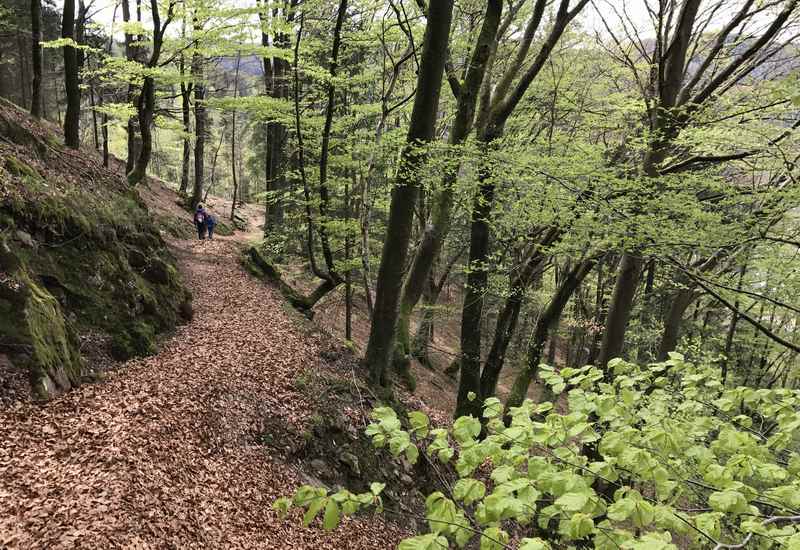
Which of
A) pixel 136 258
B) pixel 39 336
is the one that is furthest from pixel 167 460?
pixel 136 258

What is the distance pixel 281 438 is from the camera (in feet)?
21.7

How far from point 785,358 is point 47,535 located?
24025 millimetres

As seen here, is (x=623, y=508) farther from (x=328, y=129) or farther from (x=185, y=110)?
(x=185, y=110)

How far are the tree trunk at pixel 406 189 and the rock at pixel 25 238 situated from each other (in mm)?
4991

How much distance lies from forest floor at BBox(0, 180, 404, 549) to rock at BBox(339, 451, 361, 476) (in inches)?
28.0

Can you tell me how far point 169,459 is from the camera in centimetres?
499

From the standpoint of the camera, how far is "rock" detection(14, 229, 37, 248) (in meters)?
5.69

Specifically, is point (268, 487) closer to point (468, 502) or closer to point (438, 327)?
point (468, 502)

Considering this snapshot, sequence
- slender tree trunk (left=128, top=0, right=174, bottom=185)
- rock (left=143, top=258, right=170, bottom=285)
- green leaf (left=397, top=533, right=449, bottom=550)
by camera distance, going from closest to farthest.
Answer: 1. green leaf (left=397, top=533, right=449, bottom=550)
2. rock (left=143, top=258, right=170, bottom=285)
3. slender tree trunk (left=128, top=0, right=174, bottom=185)

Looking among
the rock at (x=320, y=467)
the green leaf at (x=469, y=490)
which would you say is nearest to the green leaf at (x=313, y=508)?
the green leaf at (x=469, y=490)

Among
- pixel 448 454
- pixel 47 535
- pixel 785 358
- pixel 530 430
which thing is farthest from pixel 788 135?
pixel 785 358

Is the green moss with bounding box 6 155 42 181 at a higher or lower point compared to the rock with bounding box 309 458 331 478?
higher

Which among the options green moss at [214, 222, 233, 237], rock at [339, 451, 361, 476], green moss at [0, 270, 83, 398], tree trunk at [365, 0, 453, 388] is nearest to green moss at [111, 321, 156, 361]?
green moss at [0, 270, 83, 398]

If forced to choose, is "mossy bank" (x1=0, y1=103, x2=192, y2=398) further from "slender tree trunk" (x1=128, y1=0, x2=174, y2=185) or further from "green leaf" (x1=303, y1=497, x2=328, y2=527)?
"green leaf" (x1=303, y1=497, x2=328, y2=527)
